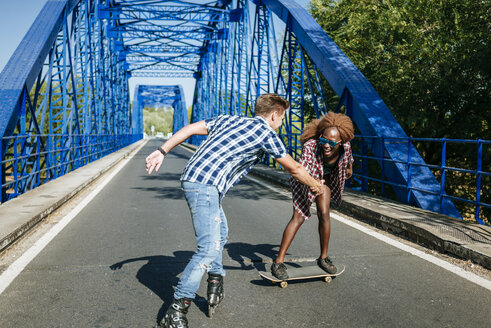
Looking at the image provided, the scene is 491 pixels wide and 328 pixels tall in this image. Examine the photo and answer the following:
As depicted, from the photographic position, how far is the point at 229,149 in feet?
10.6

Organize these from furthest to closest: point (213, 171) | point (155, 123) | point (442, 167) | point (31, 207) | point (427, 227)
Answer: point (155, 123), point (31, 207), point (442, 167), point (427, 227), point (213, 171)

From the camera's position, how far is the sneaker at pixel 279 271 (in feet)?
13.6

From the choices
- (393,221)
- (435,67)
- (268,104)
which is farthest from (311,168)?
(435,67)

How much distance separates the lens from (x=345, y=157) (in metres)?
4.45

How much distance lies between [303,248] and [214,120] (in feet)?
8.58

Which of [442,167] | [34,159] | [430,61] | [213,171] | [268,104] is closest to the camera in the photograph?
[213,171]

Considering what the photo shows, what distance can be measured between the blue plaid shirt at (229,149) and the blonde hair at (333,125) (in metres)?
1.06

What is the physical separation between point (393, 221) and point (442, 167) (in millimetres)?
1217

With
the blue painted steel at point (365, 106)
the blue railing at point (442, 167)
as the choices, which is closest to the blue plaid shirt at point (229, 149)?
the blue railing at point (442, 167)

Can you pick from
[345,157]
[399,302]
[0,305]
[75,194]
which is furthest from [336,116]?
[75,194]

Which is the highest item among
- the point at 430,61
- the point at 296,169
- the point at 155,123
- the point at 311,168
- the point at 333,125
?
the point at 430,61

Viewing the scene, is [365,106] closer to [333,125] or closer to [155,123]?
[333,125]

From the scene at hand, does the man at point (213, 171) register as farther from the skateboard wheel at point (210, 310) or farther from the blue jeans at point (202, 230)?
the skateboard wheel at point (210, 310)

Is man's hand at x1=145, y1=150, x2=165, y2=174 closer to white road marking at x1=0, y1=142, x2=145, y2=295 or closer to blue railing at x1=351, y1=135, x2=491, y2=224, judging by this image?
white road marking at x1=0, y1=142, x2=145, y2=295
